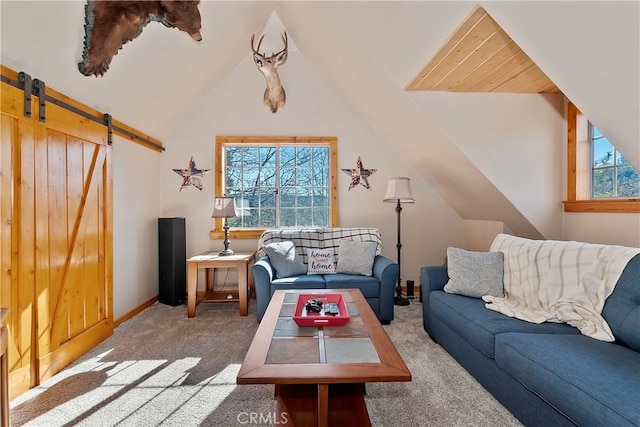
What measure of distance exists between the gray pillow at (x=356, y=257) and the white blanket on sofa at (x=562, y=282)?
4.17 ft

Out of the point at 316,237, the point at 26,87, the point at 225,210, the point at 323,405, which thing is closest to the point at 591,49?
the point at 323,405

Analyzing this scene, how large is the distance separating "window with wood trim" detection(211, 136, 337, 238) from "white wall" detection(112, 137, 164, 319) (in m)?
0.91

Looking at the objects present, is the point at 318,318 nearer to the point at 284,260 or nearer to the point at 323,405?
the point at 323,405

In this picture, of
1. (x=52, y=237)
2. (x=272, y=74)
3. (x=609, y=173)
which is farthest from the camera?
(x=272, y=74)

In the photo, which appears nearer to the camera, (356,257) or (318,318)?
(318,318)

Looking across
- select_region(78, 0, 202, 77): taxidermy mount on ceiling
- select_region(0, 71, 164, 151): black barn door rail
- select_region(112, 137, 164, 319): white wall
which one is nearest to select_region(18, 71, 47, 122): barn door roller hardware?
select_region(0, 71, 164, 151): black barn door rail

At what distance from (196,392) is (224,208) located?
2134 mm

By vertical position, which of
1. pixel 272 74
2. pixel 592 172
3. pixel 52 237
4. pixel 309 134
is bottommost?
pixel 52 237

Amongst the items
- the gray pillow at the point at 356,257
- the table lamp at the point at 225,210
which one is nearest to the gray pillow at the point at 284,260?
the gray pillow at the point at 356,257

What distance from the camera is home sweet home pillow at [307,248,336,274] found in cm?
353

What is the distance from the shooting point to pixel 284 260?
3.38m

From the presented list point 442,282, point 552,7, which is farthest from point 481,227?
point 552,7

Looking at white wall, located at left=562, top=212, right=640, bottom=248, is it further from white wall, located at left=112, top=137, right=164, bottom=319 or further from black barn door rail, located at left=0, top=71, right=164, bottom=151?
white wall, located at left=112, top=137, right=164, bottom=319

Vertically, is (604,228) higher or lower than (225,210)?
lower
